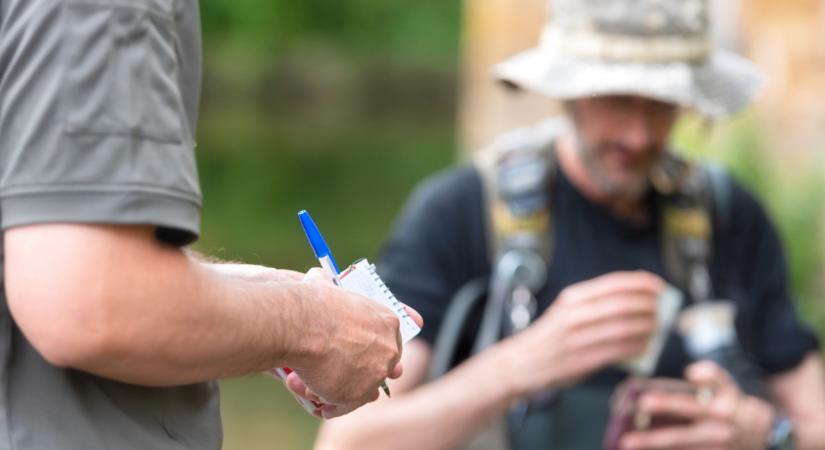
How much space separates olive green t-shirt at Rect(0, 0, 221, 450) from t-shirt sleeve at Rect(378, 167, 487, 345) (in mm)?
1818

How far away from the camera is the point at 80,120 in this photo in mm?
1950

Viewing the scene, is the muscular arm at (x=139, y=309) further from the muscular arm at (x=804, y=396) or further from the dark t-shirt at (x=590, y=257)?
the muscular arm at (x=804, y=396)

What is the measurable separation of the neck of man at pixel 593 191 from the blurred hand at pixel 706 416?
1.31 ft

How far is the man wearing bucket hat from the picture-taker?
377cm

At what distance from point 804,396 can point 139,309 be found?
8.42ft

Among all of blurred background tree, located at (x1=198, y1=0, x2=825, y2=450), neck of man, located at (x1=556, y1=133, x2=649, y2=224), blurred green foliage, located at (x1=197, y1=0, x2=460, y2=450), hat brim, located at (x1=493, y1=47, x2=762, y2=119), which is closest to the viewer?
hat brim, located at (x1=493, y1=47, x2=762, y2=119)

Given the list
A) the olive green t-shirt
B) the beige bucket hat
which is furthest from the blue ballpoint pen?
the beige bucket hat

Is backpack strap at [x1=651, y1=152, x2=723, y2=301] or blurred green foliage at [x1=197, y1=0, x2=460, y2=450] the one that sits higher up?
backpack strap at [x1=651, y1=152, x2=723, y2=301]

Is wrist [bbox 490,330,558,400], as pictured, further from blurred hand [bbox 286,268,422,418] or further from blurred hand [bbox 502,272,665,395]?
blurred hand [bbox 286,268,422,418]

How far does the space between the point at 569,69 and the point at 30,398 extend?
2212 millimetres

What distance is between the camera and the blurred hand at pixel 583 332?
374 cm

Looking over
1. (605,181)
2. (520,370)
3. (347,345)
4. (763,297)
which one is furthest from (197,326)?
(763,297)

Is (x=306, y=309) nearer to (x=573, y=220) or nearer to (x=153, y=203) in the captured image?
(x=153, y=203)

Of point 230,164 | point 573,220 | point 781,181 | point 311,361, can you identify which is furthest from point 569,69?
point 230,164
